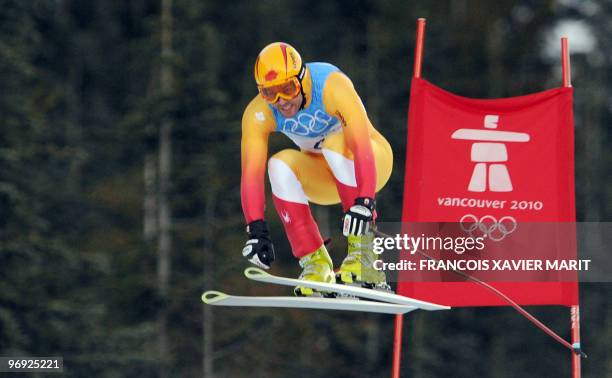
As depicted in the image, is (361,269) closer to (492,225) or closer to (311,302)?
(311,302)

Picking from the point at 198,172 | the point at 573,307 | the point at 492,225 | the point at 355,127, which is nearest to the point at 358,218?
the point at 355,127

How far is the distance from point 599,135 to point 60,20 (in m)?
13.1

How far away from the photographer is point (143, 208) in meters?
32.1

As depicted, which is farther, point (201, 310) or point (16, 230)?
point (201, 310)

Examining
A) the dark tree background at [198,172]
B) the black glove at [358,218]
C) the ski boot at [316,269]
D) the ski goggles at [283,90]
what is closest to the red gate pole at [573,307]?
the ski boot at [316,269]

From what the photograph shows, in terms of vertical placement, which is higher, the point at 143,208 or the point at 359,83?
the point at 359,83

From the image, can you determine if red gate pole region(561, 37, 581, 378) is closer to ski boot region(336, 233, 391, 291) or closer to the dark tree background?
ski boot region(336, 233, 391, 291)

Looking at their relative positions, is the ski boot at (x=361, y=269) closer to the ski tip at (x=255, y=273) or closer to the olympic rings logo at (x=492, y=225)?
the ski tip at (x=255, y=273)

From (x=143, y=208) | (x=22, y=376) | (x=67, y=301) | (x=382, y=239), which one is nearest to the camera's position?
(x=382, y=239)

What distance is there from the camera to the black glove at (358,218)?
33.8 feet

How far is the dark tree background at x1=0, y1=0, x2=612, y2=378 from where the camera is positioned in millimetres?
24922

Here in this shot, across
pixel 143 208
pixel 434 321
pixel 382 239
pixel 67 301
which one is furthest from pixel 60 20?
pixel 382 239

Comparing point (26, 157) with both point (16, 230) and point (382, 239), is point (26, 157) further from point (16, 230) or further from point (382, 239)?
point (382, 239)

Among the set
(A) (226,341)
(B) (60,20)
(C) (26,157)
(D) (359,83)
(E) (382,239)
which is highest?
(B) (60,20)
